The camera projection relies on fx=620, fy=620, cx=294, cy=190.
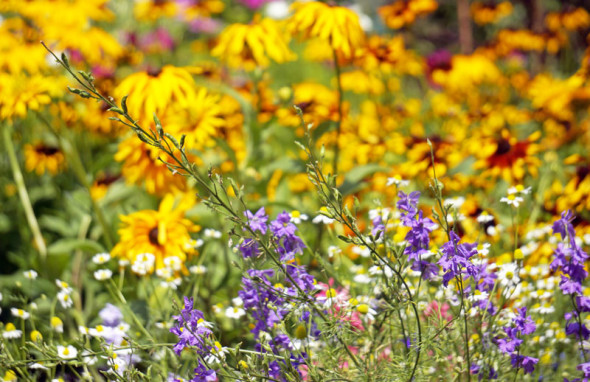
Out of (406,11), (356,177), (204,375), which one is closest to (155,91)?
(356,177)

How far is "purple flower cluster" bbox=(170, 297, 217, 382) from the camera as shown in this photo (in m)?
1.03

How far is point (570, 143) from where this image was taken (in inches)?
113

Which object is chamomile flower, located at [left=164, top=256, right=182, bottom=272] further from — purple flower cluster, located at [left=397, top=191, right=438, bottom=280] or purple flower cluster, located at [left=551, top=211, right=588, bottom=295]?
purple flower cluster, located at [left=551, top=211, right=588, bottom=295]

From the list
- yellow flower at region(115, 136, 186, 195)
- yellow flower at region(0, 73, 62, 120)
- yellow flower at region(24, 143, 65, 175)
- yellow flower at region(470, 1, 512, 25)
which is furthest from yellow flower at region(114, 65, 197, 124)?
yellow flower at region(470, 1, 512, 25)

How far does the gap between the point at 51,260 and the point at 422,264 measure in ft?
4.85

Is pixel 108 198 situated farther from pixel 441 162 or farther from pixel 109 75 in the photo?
pixel 441 162

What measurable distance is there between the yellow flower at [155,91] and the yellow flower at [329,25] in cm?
38

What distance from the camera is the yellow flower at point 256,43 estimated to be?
2.01m

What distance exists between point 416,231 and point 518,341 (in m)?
0.29

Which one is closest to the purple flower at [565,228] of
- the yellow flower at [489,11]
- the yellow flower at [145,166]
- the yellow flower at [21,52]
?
the yellow flower at [145,166]

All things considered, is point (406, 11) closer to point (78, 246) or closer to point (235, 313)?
point (78, 246)

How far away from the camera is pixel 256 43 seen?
2006mm

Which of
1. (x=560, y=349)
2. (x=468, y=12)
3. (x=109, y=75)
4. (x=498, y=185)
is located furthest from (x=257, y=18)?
(x=468, y=12)

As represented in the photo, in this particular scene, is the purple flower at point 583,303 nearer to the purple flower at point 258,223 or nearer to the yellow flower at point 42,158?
the purple flower at point 258,223
